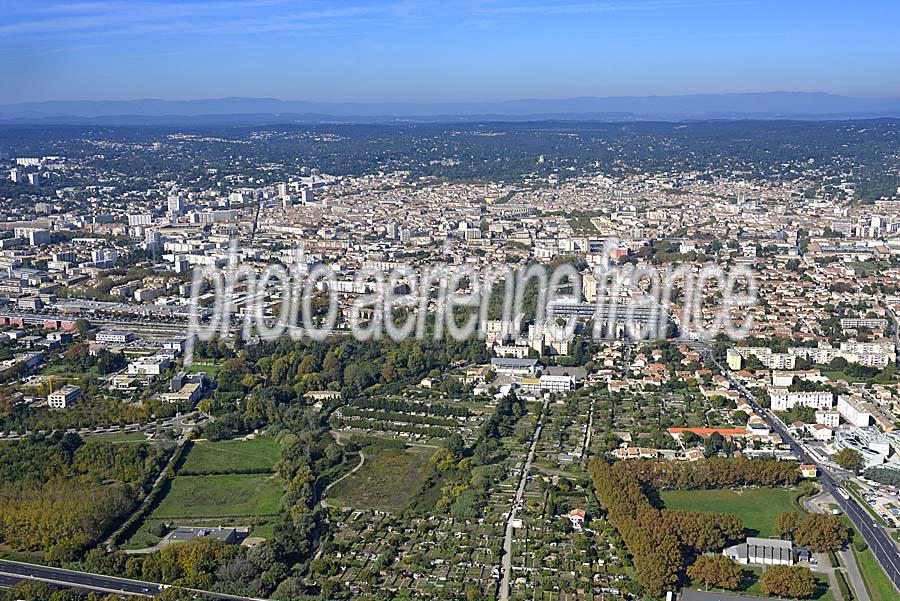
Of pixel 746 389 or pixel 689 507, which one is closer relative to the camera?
pixel 689 507

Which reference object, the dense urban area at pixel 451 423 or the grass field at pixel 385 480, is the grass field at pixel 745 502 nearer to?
the dense urban area at pixel 451 423

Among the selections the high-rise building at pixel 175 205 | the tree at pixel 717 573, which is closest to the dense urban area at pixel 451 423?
the tree at pixel 717 573

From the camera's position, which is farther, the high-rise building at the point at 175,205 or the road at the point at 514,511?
the high-rise building at the point at 175,205

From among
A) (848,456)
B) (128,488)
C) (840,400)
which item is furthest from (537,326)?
(128,488)

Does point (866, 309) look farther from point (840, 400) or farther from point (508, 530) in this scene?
point (508, 530)

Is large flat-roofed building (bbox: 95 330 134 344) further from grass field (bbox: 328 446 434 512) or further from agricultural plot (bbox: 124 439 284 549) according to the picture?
grass field (bbox: 328 446 434 512)

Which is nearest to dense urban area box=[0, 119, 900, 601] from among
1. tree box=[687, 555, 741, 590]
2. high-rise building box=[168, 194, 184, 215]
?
tree box=[687, 555, 741, 590]
